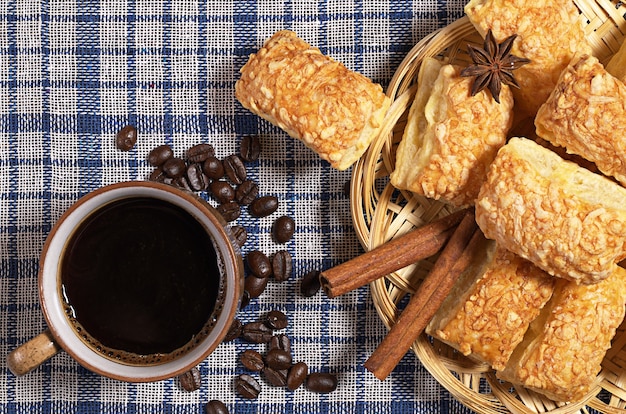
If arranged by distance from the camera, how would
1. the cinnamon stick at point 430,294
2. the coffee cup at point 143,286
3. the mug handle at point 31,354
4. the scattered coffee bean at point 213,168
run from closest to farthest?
the mug handle at point 31,354
the coffee cup at point 143,286
the cinnamon stick at point 430,294
the scattered coffee bean at point 213,168

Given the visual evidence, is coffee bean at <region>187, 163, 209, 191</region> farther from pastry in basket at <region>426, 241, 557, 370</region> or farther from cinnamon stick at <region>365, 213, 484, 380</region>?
pastry in basket at <region>426, 241, 557, 370</region>

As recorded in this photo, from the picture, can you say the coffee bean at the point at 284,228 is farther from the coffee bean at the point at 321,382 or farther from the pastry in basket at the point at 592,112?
the pastry in basket at the point at 592,112

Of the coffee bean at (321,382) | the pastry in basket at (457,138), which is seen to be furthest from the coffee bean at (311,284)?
the pastry in basket at (457,138)

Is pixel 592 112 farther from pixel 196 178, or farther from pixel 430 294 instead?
pixel 196 178

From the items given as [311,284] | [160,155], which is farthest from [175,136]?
[311,284]

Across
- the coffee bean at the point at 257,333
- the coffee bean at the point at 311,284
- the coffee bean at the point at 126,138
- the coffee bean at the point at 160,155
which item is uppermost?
the coffee bean at the point at 126,138

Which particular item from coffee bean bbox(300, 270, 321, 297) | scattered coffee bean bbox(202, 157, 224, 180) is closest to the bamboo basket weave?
coffee bean bbox(300, 270, 321, 297)
